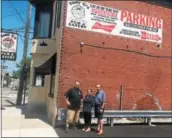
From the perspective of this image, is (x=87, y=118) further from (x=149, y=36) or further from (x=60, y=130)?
(x=149, y=36)

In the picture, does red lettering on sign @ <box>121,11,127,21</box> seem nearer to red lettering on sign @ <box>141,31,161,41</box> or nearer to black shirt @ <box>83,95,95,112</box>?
red lettering on sign @ <box>141,31,161,41</box>

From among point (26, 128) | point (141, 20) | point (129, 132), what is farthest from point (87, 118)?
point (141, 20)

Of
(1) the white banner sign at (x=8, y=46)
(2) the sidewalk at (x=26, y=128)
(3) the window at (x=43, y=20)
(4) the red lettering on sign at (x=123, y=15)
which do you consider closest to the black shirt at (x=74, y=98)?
(2) the sidewalk at (x=26, y=128)

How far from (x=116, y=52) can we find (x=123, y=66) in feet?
2.23

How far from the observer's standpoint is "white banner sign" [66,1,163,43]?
15.6 metres

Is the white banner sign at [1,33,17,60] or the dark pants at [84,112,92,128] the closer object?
the dark pants at [84,112,92,128]

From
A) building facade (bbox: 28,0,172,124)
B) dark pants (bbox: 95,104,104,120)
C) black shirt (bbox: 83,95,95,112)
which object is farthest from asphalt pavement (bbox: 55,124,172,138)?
building facade (bbox: 28,0,172,124)

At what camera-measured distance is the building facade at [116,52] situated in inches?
606

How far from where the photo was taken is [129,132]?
14.3 m

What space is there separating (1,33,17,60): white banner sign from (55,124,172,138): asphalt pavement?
3.46m

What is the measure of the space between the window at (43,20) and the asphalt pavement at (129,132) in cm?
928

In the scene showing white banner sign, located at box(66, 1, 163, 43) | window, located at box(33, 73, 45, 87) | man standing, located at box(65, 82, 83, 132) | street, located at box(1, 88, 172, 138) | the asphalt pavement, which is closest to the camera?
street, located at box(1, 88, 172, 138)

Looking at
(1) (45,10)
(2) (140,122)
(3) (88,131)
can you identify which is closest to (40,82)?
(1) (45,10)

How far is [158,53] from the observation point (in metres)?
17.5
